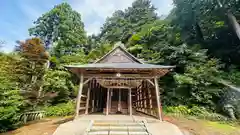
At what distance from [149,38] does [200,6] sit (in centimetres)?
570

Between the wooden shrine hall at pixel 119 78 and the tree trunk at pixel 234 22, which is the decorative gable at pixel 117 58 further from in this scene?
the tree trunk at pixel 234 22

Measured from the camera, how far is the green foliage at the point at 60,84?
1301 centimetres

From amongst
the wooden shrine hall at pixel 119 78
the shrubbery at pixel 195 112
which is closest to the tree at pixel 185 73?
the shrubbery at pixel 195 112

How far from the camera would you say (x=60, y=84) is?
13133 millimetres

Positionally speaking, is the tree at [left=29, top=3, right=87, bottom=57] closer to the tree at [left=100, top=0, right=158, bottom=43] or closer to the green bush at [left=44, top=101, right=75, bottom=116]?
the tree at [left=100, top=0, right=158, bottom=43]

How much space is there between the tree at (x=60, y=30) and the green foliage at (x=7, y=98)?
11.2 metres

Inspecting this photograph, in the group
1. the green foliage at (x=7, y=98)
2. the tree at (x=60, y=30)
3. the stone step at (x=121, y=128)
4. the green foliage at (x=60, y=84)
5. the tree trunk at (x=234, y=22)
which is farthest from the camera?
the tree at (x=60, y=30)

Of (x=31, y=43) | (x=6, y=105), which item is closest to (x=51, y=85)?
(x=31, y=43)

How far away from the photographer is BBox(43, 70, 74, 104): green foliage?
13008 millimetres

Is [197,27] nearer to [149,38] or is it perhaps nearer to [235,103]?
[149,38]

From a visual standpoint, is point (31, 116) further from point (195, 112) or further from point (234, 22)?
point (234, 22)

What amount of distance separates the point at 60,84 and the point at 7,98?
6025mm

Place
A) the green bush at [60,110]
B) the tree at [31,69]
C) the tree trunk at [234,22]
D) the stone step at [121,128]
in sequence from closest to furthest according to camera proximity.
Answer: the stone step at [121,128] → the tree at [31,69] → the green bush at [60,110] → the tree trunk at [234,22]

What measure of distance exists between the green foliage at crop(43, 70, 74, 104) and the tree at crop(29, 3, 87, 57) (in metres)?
6.63
